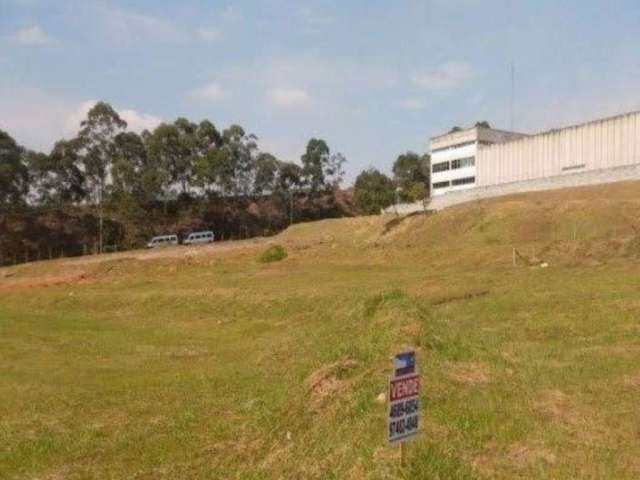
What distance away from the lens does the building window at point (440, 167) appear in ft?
300

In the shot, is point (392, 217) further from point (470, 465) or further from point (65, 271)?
point (470, 465)

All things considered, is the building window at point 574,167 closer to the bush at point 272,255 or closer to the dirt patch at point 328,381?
the bush at point 272,255

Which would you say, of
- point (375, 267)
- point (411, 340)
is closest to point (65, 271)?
point (375, 267)

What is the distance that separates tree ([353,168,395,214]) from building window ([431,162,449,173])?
23.1ft

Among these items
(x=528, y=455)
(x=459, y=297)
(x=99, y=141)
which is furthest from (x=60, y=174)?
(x=528, y=455)

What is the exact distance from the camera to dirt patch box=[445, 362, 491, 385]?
42.1ft

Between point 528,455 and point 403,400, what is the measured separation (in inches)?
101

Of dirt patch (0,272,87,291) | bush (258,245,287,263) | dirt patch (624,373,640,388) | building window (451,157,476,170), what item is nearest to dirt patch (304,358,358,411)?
dirt patch (624,373,640,388)

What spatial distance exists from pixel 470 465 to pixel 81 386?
12002mm

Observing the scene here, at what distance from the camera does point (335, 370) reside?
45.7 ft

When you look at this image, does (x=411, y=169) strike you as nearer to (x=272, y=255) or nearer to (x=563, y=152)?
(x=563, y=152)

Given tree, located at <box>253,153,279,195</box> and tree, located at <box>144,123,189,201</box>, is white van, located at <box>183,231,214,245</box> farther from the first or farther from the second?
tree, located at <box>253,153,279,195</box>

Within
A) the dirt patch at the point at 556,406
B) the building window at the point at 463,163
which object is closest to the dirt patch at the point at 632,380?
the dirt patch at the point at 556,406

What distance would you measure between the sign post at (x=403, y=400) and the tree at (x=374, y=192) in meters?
79.3
